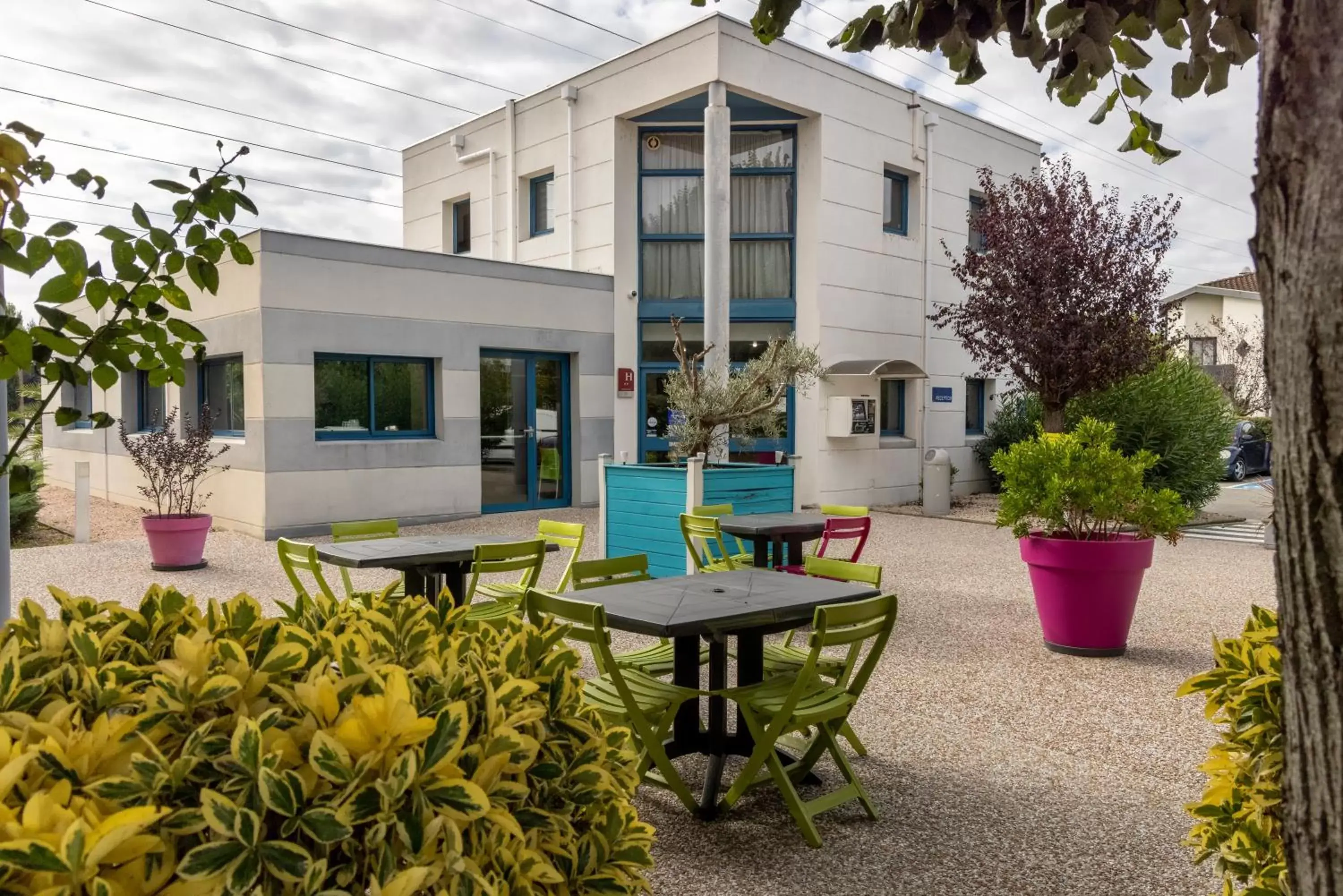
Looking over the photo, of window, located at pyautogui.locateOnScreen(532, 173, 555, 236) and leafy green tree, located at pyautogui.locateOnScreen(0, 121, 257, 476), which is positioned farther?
window, located at pyautogui.locateOnScreen(532, 173, 555, 236)

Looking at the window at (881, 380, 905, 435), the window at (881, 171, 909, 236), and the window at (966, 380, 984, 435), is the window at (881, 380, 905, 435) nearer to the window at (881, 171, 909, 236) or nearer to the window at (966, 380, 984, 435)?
the window at (966, 380, 984, 435)

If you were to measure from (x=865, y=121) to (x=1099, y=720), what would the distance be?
11.9m

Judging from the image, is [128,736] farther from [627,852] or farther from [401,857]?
[627,852]

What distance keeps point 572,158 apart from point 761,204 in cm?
300

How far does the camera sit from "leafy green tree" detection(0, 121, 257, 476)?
1.60 m

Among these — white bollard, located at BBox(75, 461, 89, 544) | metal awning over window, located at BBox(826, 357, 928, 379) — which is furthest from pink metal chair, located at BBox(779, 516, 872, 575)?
white bollard, located at BBox(75, 461, 89, 544)


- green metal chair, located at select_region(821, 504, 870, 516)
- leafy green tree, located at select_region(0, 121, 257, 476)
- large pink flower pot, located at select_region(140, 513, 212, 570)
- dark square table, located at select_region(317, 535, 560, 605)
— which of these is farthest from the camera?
large pink flower pot, located at select_region(140, 513, 212, 570)

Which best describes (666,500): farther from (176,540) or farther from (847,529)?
(176,540)

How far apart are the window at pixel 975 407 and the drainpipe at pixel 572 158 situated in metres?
7.47

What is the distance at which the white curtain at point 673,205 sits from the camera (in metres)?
14.6

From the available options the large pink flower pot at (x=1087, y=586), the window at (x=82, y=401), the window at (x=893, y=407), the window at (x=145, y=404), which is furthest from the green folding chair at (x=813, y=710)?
the window at (x=82, y=401)

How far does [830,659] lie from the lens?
445 cm

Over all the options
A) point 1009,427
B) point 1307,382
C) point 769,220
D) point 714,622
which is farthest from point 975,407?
point 1307,382

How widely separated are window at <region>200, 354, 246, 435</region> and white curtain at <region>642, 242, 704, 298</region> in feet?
18.9
